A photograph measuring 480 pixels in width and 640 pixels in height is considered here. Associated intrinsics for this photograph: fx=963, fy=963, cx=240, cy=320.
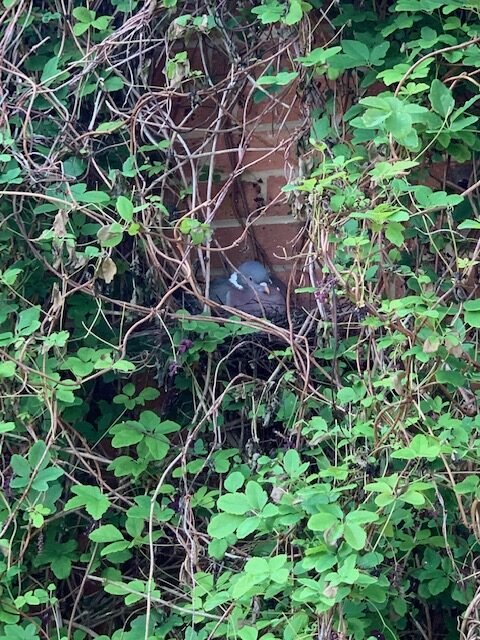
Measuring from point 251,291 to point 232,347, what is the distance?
0.18 meters

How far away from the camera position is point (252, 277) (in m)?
2.18

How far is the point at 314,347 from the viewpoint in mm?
1968

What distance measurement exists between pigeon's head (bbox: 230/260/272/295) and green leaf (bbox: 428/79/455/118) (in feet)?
1.88

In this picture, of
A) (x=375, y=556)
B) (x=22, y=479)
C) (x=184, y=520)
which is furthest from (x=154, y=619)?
(x=375, y=556)

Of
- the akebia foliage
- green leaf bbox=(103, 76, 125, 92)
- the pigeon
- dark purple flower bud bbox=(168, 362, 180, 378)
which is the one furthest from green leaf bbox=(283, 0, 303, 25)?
dark purple flower bud bbox=(168, 362, 180, 378)

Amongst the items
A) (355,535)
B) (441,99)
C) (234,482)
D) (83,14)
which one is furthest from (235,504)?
(83,14)

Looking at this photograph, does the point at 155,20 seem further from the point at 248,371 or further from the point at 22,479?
the point at 22,479

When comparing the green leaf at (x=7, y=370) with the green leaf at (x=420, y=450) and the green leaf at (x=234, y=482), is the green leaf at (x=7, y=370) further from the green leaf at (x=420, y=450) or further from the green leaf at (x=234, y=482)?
the green leaf at (x=420, y=450)

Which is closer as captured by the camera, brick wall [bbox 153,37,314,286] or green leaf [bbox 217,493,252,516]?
green leaf [bbox 217,493,252,516]

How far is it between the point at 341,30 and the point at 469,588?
113 centimetres

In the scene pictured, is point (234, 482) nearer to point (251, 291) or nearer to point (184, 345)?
point (184, 345)

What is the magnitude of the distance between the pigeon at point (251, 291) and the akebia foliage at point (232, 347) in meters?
0.11

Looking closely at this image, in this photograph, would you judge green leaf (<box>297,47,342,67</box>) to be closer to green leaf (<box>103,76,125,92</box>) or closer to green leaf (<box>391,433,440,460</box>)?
green leaf (<box>103,76,125,92</box>)

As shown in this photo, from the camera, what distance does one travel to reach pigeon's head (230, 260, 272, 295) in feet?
7.05
